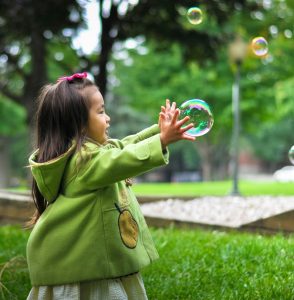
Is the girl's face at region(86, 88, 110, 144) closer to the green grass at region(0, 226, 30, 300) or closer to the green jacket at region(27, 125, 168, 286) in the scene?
the green jacket at region(27, 125, 168, 286)

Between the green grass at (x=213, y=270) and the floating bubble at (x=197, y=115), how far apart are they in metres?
1.07

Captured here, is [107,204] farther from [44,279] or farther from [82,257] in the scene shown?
[44,279]

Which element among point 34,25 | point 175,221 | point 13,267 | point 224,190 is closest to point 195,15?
point 175,221

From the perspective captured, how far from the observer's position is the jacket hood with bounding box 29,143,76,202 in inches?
94.5

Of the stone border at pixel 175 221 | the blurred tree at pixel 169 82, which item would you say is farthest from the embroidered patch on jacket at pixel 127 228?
the blurred tree at pixel 169 82

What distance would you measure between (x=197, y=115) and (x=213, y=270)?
138 centimetres

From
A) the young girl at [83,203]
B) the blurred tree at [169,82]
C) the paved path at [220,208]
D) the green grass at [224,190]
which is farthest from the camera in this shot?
the blurred tree at [169,82]

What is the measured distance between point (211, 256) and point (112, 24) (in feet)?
26.1

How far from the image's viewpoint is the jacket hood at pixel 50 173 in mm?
2400

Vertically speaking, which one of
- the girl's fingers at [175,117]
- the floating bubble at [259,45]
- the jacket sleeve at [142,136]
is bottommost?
the floating bubble at [259,45]

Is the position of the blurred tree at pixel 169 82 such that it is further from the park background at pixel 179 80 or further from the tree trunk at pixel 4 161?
the tree trunk at pixel 4 161

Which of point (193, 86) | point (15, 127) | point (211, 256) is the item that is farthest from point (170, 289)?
point (15, 127)

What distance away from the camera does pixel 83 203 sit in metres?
2.38

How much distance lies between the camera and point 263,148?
43844 millimetres
